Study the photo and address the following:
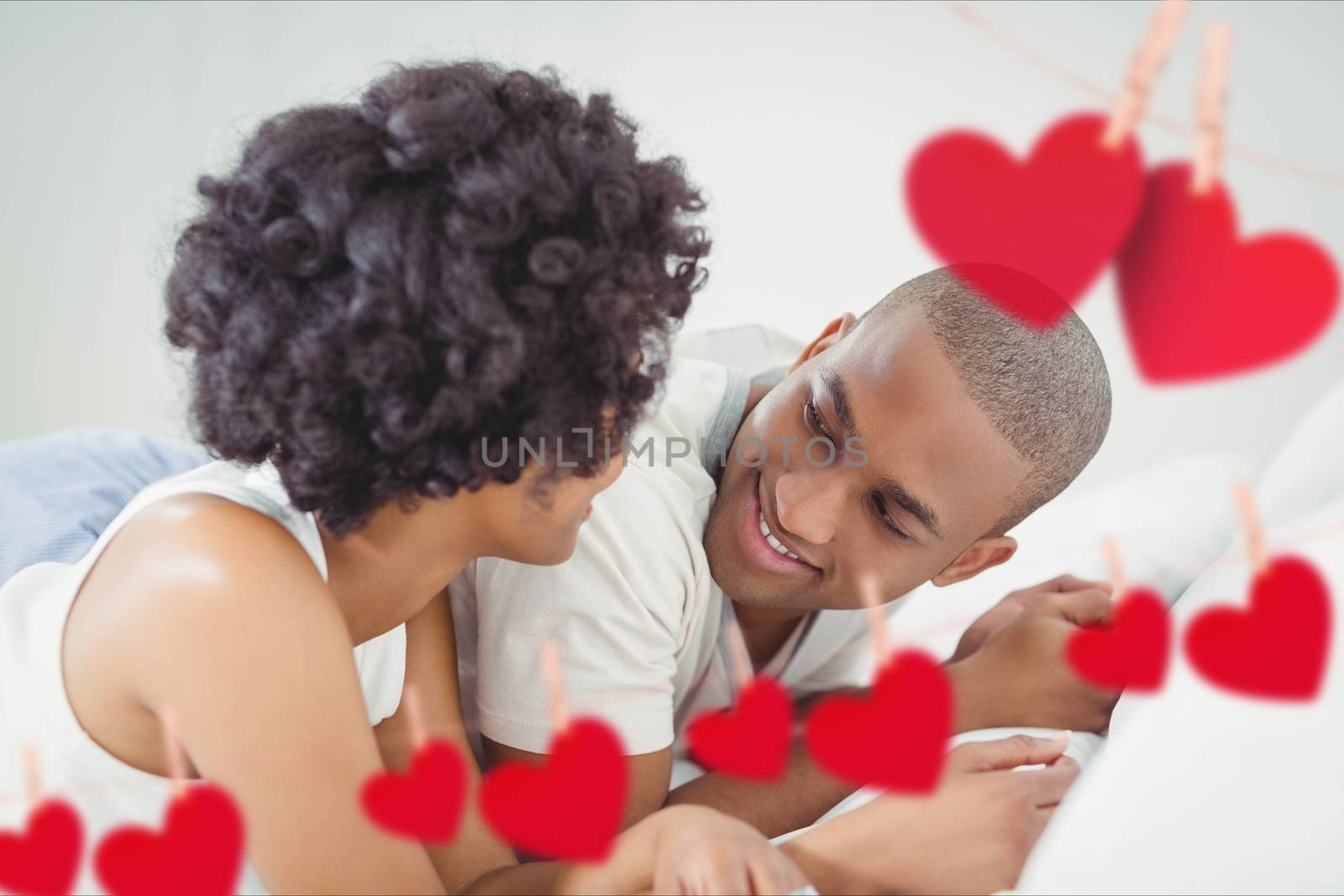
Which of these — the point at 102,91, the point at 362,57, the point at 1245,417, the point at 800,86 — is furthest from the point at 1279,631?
the point at 102,91

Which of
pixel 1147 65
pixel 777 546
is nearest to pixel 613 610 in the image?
pixel 777 546

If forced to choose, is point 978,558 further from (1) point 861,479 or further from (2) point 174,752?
(2) point 174,752

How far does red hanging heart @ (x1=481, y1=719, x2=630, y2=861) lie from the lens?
1.74ft

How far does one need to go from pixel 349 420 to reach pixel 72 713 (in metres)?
0.22

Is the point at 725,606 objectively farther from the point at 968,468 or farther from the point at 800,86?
the point at 800,86

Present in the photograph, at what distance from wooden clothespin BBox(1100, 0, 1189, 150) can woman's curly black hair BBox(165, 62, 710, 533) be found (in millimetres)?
241

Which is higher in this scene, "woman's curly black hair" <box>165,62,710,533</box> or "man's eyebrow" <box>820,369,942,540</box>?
"woman's curly black hair" <box>165,62,710,533</box>

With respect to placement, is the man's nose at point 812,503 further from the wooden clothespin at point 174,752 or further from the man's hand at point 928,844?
the wooden clothespin at point 174,752

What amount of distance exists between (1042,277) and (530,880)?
0.44m

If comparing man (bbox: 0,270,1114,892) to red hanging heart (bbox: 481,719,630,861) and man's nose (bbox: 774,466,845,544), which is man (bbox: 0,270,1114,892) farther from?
red hanging heart (bbox: 481,719,630,861)

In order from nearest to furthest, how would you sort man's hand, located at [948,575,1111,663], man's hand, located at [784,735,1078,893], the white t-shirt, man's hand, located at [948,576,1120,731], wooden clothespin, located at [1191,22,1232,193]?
wooden clothespin, located at [1191,22,1232,193]
man's hand, located at [784,735,1078,893]
the white t-shirt
man's hand, located at [948,576,1120,731]
man's hand, located at [948,575,1111,663]

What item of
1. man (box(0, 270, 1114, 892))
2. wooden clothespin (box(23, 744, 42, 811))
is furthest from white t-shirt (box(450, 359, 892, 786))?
wooden clothespin (box(23, 744, 42, 811))

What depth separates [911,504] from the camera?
31.9 inches

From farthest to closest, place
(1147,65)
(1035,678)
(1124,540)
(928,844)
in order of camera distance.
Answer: (1124,540) < (1035,678) < (928,844) < (1147,65)
